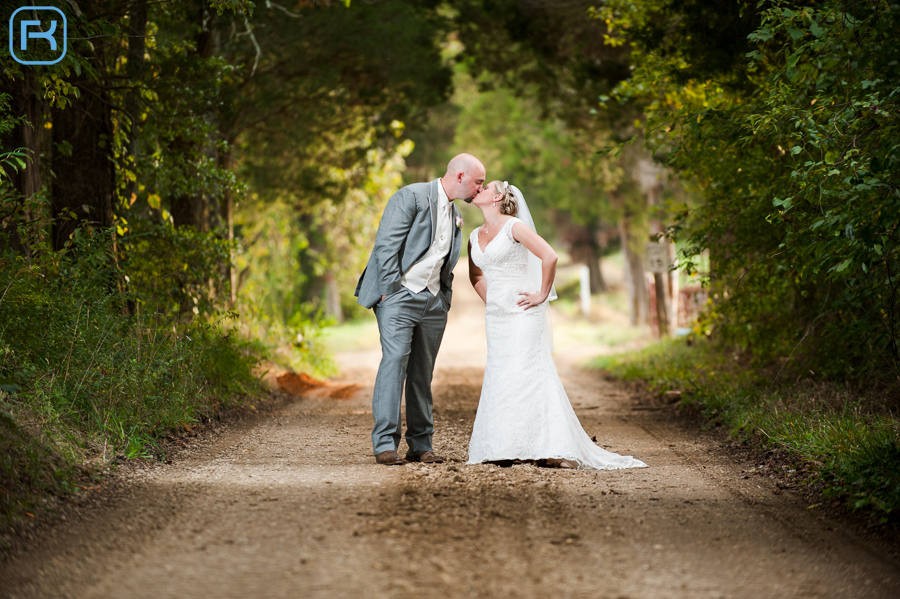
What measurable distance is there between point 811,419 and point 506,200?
318cm

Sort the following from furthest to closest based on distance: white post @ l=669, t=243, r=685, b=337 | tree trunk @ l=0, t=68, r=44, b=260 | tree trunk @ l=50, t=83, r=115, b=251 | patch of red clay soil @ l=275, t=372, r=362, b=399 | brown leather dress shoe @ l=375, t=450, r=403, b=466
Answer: white post @ l=669, t=243, r=685, b=337 → patch of red clay soil @ l=275, t=372, r=362, b=399 → tree trunk @ l=50, t=83, r=115, b=251 → tree trunk @ l=0, t=68, r=44, b=260 → brown leather dress shoe @ l=375, t=450, r=403, b=466

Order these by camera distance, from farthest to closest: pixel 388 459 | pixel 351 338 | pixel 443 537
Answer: pixel 351 338 < pixel 388 459 < pixel 443 537

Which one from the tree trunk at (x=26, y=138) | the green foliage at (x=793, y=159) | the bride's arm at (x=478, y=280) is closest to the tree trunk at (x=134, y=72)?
the tree trunk at (x=26, y=138)

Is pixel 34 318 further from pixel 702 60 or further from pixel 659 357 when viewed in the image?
pixel 659 357

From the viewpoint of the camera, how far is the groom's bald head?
6.38 metres

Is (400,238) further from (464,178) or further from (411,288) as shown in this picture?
(464,178)

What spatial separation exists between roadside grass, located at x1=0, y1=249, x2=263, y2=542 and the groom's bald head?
303 centimetres

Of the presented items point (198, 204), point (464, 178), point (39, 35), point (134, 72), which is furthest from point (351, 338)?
point (464, 178)

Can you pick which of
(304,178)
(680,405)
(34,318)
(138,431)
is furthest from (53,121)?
(304,178)

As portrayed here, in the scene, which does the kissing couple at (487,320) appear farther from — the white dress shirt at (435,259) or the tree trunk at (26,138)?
the tree trunk at (26,138)

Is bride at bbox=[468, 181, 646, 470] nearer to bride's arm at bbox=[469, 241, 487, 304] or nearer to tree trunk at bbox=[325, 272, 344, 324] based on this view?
bride's arm at bbox=[469, 241, 487, 304]

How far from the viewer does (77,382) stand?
6262 millimetres

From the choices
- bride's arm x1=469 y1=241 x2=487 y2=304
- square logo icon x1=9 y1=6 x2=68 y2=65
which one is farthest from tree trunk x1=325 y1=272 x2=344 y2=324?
bride's arm x1=469 y1=241 x2=487 y2=304

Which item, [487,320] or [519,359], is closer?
[519,359]
